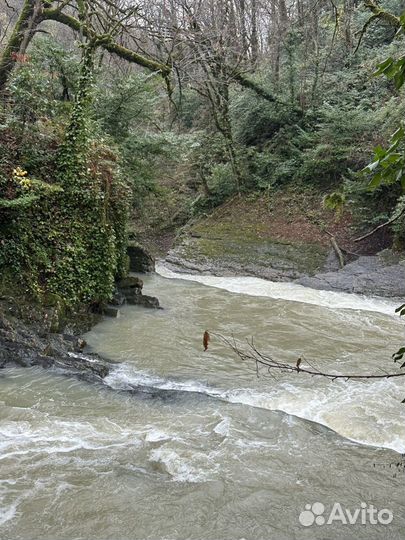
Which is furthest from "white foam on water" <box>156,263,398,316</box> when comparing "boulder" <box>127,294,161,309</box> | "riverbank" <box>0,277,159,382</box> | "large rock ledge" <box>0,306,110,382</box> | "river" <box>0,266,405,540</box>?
"large rock ledge" <box>0,306,110,382</box>

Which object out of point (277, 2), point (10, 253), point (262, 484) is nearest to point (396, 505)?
point (262, 484)

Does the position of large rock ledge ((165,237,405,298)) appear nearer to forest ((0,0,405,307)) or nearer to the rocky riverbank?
forest ((0,0,405,307))

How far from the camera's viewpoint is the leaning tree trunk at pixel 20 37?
11273 millimetres

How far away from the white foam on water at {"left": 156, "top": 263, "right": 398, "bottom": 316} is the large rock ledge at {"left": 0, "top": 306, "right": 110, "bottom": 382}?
578 centimetres

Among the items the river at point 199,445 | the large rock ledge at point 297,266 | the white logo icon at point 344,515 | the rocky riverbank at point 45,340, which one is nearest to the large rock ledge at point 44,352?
the rocky riverbank at point 45,340

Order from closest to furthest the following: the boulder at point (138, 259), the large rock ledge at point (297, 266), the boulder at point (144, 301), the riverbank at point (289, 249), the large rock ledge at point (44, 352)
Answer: the large rock ledge at point (44, 352), the boulder at point (144, 301), the large rock ledge at point (297, 266), the riverbank at point (289, 249), the boulder at point (138, 259)

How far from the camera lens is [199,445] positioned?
193 inches

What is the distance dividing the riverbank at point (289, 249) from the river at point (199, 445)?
4401 mm

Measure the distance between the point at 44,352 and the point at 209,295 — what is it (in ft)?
18.4

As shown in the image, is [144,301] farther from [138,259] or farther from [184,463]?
[184,463]

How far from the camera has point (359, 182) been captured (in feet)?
47.7

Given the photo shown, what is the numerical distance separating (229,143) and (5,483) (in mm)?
16865

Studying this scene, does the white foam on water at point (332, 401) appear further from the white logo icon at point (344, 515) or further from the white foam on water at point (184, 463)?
the white logo icon at point (344, 515)

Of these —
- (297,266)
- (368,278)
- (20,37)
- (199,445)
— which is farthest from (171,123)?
(199,445)
